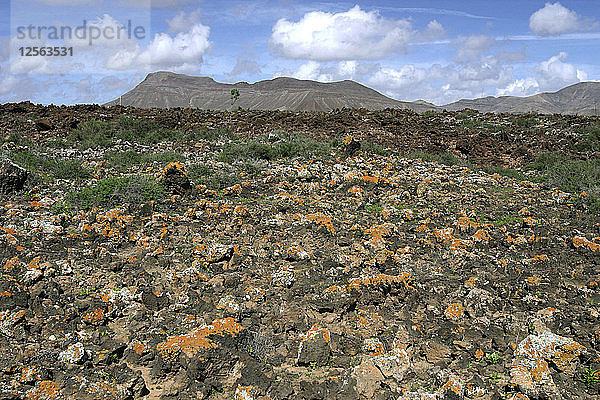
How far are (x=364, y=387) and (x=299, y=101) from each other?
4317 inches

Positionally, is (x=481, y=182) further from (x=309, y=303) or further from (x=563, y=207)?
(x=309, y=303)

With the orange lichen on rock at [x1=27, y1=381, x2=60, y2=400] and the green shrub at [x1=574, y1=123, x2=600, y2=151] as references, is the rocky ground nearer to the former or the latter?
the orange lichen on rock at [x1=27, y1=381, x2=60, y2=400]

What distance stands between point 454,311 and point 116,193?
7619mm

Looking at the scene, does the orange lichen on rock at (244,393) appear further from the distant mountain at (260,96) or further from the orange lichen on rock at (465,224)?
the distant mountain at (260,96)

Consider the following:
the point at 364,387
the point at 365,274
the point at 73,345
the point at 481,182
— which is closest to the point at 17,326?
the point at 73,345

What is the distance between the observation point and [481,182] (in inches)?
435

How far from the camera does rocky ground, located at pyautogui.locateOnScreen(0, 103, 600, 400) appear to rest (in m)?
4.70

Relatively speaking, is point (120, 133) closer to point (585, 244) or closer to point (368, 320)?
point (368, 320)

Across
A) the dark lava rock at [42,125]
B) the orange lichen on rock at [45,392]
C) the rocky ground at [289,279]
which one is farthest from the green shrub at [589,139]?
the dark lava rock at [42,125]

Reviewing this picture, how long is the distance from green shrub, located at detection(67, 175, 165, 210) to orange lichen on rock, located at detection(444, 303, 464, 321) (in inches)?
265

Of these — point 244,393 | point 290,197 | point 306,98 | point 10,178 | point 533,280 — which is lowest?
point 244,393

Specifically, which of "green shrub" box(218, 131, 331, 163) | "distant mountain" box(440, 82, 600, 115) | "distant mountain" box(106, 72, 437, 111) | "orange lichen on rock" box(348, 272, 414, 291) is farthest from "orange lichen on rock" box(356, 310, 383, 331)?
"distant mountain" box(440, 82, 600, 115)

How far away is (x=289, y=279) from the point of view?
6500mm

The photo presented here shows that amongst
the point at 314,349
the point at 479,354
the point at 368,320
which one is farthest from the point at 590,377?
the point at 314,349
